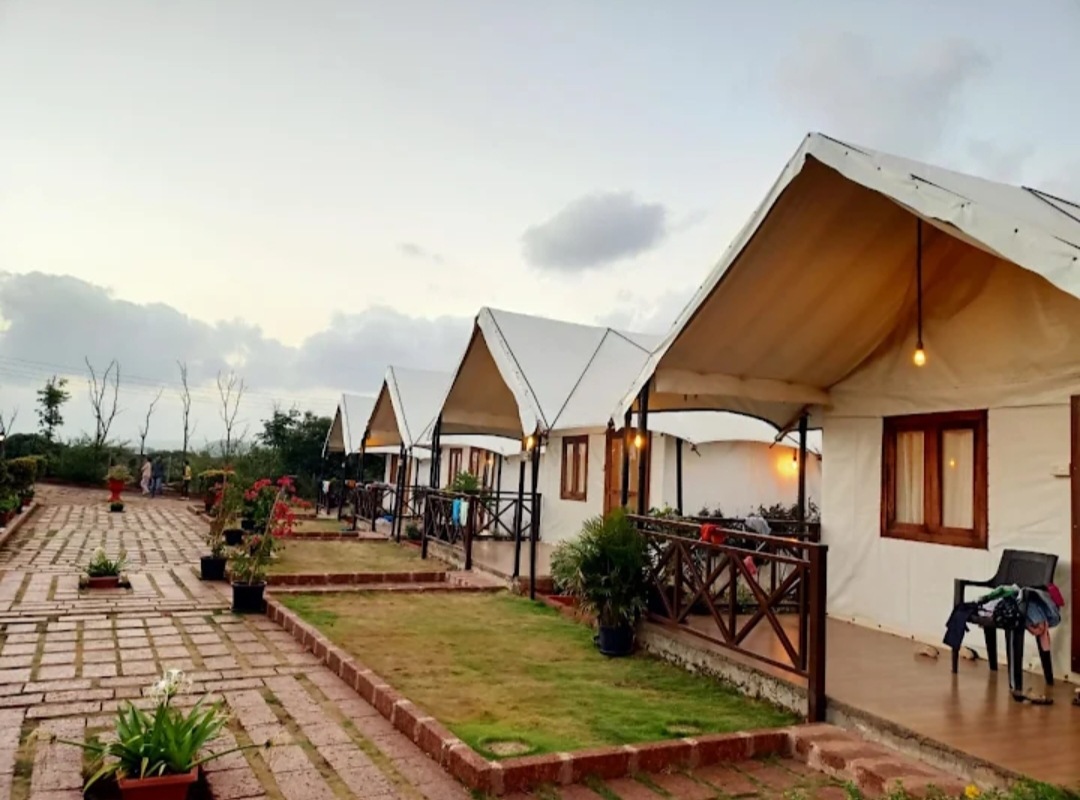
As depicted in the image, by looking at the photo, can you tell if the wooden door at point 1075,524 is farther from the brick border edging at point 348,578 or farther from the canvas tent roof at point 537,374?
the brick border edging at point 348,578

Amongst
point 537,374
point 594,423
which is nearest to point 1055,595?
point 594,423

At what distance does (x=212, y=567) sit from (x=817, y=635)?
24.4 feet

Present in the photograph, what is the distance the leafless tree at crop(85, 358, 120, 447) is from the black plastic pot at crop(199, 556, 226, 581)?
21.3 metres

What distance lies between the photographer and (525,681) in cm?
522

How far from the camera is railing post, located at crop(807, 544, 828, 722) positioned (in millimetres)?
4375

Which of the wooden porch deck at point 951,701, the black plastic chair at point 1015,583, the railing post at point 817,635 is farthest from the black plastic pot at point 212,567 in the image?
the black plastic chair at point 1015,583

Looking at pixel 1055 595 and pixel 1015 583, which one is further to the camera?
pixel 1015 583

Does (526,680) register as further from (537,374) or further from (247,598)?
(537,374)

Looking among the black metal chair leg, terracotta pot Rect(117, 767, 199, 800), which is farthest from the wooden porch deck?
terracotta pot Rect(117, 767, 199, 800)

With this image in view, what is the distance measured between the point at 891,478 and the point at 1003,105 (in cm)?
509

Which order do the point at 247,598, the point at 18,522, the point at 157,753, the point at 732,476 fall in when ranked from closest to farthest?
the point at 157,753, the point at 247,598, the point at 732,476, the point at 18,522

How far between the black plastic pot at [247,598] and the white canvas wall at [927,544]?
18.2 ft

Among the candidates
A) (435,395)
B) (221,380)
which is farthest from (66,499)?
(435,395)

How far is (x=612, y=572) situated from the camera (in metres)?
6.23
